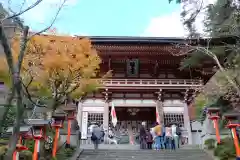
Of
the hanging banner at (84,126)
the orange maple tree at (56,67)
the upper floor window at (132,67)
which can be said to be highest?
the upper floor window at (132,67)

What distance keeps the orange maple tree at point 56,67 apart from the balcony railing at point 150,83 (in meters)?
6.49

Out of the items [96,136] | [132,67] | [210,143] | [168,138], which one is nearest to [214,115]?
[210,143]

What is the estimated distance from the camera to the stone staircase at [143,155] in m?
13.1

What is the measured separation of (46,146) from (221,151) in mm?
7265

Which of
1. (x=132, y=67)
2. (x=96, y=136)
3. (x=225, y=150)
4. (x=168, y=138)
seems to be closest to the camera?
(x=225, y=150)

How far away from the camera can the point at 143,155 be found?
44.6 feet

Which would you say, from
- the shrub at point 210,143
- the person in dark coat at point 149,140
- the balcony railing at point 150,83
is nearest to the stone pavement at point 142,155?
the shrub at point 210,143

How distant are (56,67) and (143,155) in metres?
5.74

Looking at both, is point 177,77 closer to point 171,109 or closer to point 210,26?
point 171,109

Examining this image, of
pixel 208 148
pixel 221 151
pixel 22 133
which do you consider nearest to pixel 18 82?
pixel 22 133

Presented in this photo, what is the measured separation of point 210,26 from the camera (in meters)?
16.7

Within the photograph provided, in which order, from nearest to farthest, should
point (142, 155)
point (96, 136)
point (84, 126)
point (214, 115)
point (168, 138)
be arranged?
point (142, 155) < point (214, 115) < point (96, 136) < point (168, 138) < point (84, 126)

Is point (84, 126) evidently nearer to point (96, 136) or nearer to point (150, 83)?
point (150, 83)

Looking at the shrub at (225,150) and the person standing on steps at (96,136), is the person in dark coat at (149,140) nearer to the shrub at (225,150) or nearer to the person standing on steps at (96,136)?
the person standing on steps at (96,136)
